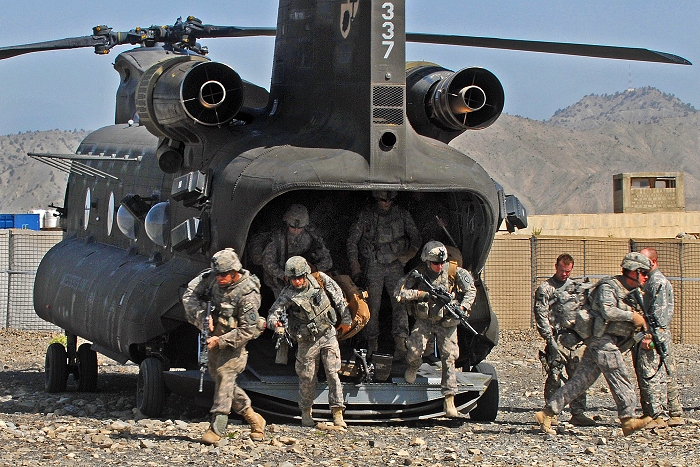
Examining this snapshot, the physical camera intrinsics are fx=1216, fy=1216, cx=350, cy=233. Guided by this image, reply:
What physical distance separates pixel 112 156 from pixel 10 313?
8.08 metres

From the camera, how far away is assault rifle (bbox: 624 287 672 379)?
11.1 metres

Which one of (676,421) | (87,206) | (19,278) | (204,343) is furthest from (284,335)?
(19,278)

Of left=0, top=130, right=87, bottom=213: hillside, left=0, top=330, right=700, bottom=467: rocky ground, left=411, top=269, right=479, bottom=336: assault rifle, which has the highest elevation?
left=0, top=130, right=87, bottom=213: hillside

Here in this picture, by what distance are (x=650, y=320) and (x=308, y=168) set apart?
11.4 ft

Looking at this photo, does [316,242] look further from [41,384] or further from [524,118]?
[524,118]

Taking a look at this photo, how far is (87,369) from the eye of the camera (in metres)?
15.4

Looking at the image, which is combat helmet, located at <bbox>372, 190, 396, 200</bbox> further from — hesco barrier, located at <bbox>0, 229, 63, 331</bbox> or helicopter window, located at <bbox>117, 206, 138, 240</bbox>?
hesco barrier, located at <bbox>0, 229, 63, 331</bbox>

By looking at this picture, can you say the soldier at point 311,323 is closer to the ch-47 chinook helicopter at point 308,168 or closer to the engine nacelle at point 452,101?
the ch-47 chinook helicopter at point 308,168

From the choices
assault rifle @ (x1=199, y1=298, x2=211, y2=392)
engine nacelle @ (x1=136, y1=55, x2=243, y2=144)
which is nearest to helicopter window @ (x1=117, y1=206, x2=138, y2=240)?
engine nacelle @ (x1=136, y1=55, x2=243, y2=144)

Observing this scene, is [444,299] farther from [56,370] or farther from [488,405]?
[56,370]

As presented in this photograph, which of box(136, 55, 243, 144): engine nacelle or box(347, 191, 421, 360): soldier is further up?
box(136, 55, 243, 144): engine nacelle

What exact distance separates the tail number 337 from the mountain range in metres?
80.9

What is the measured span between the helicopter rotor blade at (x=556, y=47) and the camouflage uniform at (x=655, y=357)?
2.53m

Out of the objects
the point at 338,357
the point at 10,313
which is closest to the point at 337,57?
the point at 338,357
